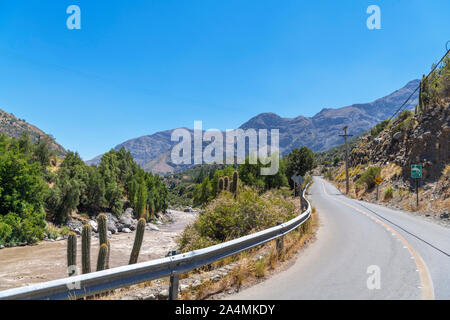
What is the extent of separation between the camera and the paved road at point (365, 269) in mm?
4930

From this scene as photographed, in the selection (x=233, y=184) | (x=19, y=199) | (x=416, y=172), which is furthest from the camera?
(x=19, y=199)

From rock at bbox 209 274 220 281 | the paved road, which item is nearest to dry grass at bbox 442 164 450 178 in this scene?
the paved road

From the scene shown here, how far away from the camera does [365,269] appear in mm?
6520

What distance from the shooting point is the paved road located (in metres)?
4.93

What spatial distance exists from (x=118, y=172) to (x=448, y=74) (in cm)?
6508

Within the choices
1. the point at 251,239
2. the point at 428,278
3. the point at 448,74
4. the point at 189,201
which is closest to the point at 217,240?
the point at 251,239

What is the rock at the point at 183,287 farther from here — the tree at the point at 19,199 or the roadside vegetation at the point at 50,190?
the tree at the point at 19,199

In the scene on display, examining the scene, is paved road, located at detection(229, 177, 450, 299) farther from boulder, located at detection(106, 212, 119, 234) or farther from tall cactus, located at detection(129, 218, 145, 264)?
boulder, located at detection(106, 212, 119, 234)

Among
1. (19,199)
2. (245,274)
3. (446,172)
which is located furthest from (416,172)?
(19,199)

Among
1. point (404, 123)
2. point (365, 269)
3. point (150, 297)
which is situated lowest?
point (365, 269)

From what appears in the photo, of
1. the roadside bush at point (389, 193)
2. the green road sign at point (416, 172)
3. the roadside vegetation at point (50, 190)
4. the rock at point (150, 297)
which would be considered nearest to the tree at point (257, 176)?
the roadside bush at point (389, 193)

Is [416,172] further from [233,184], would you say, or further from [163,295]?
[163,295]
